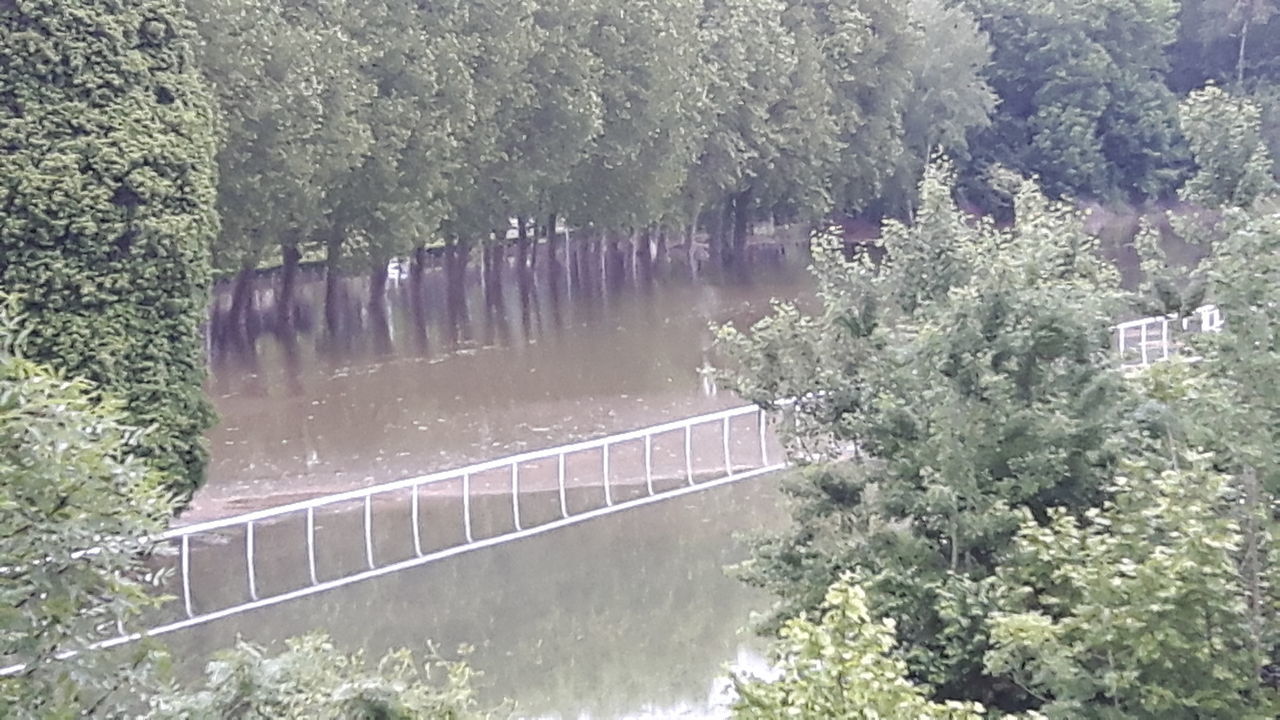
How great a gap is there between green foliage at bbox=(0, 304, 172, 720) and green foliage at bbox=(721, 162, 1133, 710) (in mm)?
4180

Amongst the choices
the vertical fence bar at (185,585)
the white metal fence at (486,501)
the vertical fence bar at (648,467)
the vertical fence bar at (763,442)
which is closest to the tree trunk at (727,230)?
the white metal fence at (486,501)

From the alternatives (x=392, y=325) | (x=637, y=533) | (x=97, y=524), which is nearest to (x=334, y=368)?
(x=392, y=325)

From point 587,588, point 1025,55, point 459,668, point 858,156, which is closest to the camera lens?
point 459,668

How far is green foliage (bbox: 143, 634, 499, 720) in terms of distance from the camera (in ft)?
16.7

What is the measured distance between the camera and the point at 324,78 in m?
23.0

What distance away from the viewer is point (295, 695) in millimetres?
5188

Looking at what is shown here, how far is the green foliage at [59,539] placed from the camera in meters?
4.55

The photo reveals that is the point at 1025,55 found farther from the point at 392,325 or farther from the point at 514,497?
the point at 514,497

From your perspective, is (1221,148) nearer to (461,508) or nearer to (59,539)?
(59,539)

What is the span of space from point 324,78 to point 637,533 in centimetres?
1215

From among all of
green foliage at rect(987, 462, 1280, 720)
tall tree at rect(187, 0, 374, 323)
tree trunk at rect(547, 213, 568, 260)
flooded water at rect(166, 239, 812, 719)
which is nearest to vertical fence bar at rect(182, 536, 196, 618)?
flooded water at rect(166, 239, 812, 719)

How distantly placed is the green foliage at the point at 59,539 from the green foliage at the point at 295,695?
1.16 feet

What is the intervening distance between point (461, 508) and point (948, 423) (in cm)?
874

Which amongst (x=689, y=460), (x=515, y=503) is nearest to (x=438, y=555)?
(x=515, y=503)
